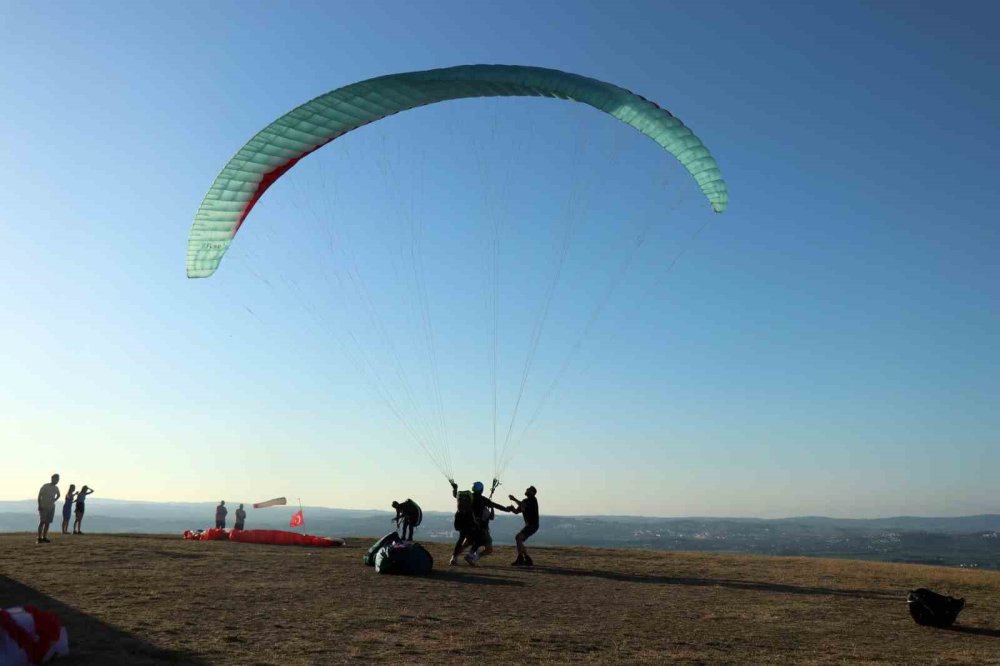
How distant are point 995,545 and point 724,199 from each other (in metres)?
211

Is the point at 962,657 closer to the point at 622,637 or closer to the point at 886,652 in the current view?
the point at 886,652

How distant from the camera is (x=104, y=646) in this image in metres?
6.92

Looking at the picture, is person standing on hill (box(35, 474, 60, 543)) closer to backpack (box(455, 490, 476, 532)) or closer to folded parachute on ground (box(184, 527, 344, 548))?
folded parachute on ground (box(184, 527, 344, 548))

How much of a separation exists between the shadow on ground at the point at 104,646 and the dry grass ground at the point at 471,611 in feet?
0.09

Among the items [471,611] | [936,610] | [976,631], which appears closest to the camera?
[471,611]

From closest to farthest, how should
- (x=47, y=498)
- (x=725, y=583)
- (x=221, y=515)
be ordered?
(x=725, y=583) → (x=47, y=498) → (x=221, y=515)

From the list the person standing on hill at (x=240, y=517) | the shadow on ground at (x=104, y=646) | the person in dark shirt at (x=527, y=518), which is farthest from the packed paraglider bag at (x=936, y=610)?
the person standing on hill at (x=240, y=517)

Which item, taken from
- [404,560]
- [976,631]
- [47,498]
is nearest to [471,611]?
[404,560]

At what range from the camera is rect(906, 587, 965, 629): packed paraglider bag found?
10.3 meters

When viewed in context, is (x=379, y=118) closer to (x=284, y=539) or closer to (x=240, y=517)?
(x=284, y=539)

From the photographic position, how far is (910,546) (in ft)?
587

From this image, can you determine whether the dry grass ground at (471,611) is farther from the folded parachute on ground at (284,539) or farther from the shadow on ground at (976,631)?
the folded parachute on ground at (284,539)

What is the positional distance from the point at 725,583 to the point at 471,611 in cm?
664

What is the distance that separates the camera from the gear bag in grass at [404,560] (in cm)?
1334
